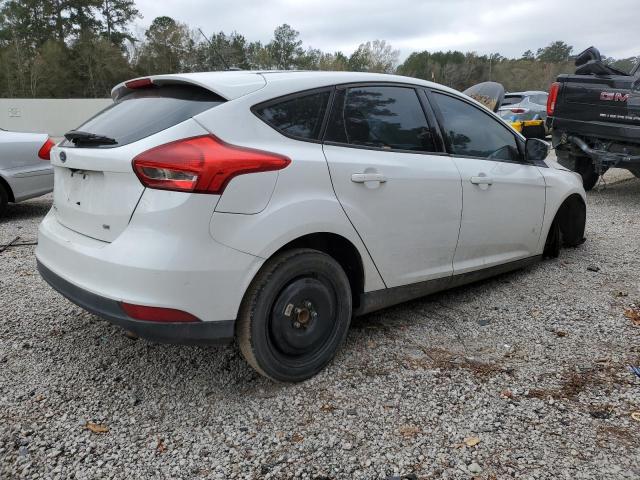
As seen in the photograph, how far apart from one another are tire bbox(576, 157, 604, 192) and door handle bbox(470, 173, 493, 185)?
223 inches

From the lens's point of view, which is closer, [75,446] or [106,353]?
[75,446]

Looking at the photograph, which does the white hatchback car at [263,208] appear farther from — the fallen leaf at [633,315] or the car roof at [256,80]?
the fallen leaf at [633,315]

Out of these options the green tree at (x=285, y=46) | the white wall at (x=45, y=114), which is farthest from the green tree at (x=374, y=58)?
the white wall at (x=45, y=114)

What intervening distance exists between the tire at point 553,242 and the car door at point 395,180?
1758mm

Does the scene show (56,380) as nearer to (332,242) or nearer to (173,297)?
(173,297)

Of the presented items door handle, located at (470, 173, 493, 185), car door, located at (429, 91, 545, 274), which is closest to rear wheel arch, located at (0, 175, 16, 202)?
car door, located at (429, 91, 545, 274)

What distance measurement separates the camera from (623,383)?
2.72 metres

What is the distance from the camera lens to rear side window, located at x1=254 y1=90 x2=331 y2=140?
8.31 ft

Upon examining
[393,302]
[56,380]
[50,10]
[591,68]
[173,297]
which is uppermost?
[50,10]

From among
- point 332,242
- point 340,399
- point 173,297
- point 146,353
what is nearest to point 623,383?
point 340,399

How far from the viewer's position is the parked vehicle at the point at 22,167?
6445mm

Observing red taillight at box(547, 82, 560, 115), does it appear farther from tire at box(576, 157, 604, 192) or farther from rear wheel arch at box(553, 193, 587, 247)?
rear wheel arch at box(553, 193, 587, 247)

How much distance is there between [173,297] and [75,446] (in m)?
0.79

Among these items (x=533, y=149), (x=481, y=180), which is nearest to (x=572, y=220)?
(x=533, y=149)
